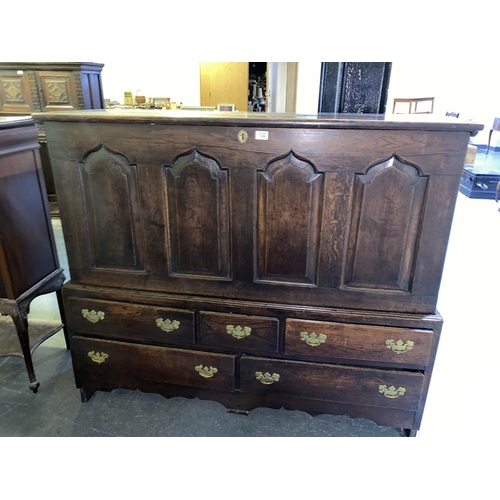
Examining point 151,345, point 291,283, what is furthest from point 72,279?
point 291,283

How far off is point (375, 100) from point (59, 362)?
2.15 meters

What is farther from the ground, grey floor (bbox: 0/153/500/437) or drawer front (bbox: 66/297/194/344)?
drawer front (bbox: 66/297/194/344)

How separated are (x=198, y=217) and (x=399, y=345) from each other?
901 millimetres

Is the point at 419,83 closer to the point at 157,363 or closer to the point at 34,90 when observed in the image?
the point at 34,90

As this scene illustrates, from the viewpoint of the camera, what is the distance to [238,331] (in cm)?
158

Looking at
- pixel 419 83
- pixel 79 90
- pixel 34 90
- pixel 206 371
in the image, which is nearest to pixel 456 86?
pixel 419 83

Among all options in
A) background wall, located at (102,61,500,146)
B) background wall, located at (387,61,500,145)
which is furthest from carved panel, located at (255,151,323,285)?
background wall, located at (102,61,500,146)

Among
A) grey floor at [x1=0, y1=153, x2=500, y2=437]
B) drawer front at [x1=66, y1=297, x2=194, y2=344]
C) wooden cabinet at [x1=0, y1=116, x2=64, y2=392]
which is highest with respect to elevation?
wooden cabinet at [x1=0, y1=116, x2=64, y2=392]

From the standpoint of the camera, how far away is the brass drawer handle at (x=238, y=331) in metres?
1.57

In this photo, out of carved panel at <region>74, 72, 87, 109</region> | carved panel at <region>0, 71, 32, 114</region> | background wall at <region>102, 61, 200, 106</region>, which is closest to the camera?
carved panel at <region>74, 72, 87, 109</region>

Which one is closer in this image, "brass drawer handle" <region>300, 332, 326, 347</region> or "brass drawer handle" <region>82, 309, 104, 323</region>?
"brass drawer handle" <region>300, 332, 326, 347</region>

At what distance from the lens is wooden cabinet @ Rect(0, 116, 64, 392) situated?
1.66 metres

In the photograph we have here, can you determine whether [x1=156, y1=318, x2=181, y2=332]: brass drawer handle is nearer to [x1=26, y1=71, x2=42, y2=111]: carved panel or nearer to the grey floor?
the grey floor

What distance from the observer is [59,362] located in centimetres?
219
